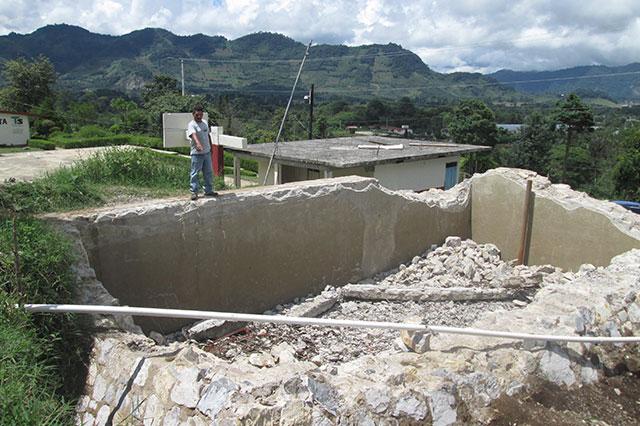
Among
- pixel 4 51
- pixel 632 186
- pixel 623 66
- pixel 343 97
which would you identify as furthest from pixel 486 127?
pixel 623 66

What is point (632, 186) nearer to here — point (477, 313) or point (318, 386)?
point (477, 313)

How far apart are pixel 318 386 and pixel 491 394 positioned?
1.40 metres

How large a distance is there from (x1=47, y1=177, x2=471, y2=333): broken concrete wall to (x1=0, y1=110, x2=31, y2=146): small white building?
21.6 meters

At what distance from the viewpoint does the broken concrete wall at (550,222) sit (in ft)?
29.7

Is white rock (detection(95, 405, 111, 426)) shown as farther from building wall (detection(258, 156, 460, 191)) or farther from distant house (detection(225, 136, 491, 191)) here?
building wall (detection(258, 156, 460, 191))

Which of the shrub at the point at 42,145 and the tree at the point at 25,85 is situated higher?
the tree at the point at 25,85

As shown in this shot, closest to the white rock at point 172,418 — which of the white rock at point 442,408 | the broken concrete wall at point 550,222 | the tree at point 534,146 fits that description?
the white rock at point 442,408

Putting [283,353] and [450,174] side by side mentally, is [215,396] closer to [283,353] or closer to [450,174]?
[283,353]

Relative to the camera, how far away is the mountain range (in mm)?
118188

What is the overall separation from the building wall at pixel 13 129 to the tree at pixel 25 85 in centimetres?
1404

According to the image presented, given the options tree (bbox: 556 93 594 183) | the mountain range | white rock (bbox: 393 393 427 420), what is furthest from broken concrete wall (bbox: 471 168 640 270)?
the mountain range

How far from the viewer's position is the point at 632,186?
2817 cm

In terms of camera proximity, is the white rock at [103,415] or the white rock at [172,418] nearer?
the white rock at [172,418]

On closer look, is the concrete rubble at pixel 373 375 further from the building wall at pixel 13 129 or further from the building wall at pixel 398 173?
the building wall at pixel 13 129
